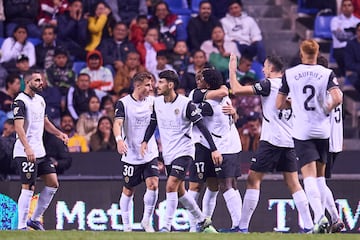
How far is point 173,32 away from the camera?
977 inches

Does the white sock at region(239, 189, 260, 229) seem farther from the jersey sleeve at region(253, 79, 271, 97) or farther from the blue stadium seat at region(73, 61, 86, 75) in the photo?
the blue stadium seat at region(73, 61, 86, 75)

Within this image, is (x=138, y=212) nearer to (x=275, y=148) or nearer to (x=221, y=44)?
(x=275, y=148)

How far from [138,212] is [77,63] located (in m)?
5.37

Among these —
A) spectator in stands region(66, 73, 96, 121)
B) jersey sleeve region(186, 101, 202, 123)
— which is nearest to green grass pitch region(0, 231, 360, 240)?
jersey sleeve region(186, 101, 202, 123)

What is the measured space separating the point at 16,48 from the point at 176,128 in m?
7.58

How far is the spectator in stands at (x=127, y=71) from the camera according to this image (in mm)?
23781

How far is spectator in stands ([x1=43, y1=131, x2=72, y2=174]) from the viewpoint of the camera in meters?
20.0

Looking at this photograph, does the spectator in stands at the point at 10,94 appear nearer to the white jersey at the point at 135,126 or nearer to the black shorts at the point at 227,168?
the white jersey at the point at 135,126

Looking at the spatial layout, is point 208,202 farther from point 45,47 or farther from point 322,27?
point 322,27

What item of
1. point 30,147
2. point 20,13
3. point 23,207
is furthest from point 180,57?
point 23,207

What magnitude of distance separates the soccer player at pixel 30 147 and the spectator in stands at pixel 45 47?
6.36 metres

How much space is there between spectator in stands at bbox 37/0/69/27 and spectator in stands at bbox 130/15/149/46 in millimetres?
1426

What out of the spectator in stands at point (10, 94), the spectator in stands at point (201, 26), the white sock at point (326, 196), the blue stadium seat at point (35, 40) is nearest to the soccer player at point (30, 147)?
the white sock at point (326, 196)

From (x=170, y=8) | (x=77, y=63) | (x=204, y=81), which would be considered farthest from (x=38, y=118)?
(x=170, y=8)
